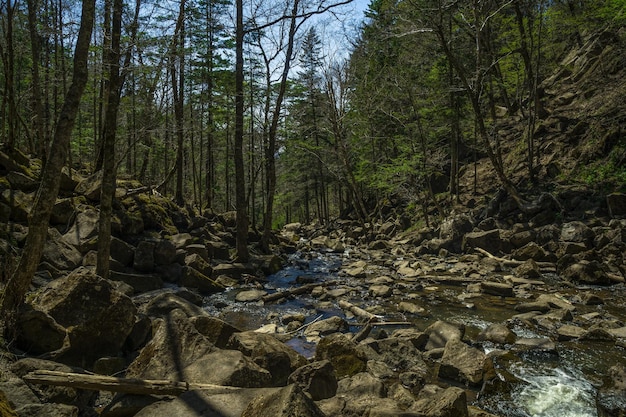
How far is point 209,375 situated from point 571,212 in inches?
642

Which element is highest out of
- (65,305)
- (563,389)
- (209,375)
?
(65,305)

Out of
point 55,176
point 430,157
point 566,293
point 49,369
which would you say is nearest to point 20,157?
point 55,176

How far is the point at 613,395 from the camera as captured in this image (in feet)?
16.1

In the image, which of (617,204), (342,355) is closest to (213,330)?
(342,355)

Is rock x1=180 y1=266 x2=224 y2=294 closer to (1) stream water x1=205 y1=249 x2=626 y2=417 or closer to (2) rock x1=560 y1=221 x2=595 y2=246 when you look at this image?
(1) stream water x1=205 y1=249 x2=626 y2=417

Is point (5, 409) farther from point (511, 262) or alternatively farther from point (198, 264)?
point (511, 262)

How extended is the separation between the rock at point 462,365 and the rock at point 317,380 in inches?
80.4

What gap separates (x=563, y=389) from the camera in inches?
218

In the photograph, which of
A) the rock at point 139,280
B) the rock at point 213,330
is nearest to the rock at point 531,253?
the rock at point 213,330

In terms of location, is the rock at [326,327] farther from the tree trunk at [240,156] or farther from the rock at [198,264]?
the tree trunk at [240,156]

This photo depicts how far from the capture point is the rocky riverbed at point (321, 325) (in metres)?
4.25

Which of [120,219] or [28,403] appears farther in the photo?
[120,219]

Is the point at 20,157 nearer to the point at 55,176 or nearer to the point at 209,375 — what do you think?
the point at 55,176

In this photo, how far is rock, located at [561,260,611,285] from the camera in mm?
11023
